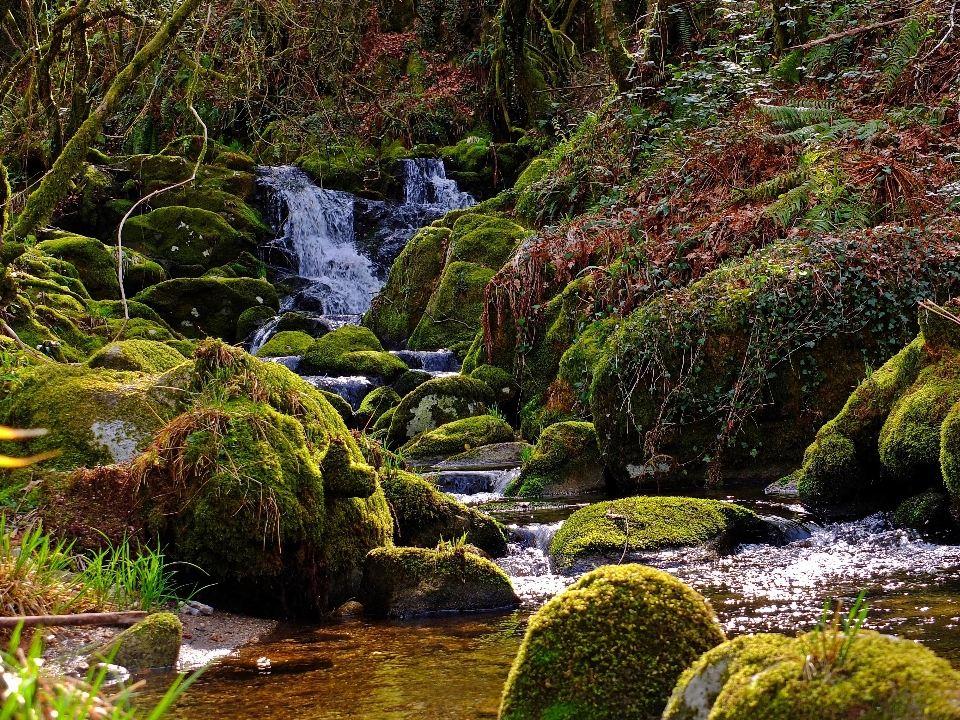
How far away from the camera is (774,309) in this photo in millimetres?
9305

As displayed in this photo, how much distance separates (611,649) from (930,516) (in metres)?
4.50

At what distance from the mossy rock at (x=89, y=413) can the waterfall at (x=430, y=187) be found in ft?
56.3

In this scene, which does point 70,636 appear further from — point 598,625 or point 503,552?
point 503,552

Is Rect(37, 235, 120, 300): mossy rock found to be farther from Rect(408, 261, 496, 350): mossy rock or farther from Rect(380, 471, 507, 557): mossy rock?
Rect(380, 471, 507, 557): mossy rock

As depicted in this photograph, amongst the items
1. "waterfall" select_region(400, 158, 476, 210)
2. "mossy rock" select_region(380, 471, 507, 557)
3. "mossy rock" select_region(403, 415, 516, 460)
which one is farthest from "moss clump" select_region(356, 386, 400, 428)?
"waterfall" select_region(400, 158, 476, 210)

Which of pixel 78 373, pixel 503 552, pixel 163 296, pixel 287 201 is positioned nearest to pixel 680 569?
pixel 503 552

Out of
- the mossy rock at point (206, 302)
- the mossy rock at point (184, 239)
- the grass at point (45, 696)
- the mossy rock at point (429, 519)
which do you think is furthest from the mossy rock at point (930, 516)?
the mossy rock at point (184, 239)

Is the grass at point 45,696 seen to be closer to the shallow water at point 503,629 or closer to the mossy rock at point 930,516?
the shallow water at point 503,629

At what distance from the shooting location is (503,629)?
5.04m

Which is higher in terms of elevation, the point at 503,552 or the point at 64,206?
the point at 64,206

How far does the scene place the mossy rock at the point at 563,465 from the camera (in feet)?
31.7

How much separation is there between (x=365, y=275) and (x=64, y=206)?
295 inches

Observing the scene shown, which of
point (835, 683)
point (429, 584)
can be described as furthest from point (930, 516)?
point (835, 683)

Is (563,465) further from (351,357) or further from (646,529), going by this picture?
(351,357)
